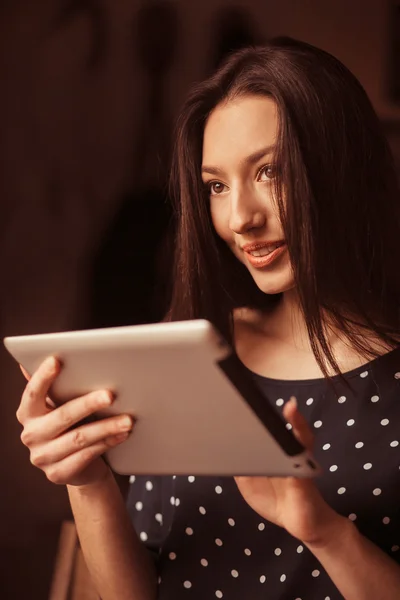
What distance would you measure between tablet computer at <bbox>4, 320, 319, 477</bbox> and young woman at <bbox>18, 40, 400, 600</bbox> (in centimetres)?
12

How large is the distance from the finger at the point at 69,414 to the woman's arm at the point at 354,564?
0.79ft

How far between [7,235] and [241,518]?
2.68ft

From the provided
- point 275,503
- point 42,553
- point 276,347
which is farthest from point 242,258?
point 42,553

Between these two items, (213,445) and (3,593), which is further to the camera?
(3,593)

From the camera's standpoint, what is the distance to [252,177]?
0.99 meters

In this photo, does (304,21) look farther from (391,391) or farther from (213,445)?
(213,445)

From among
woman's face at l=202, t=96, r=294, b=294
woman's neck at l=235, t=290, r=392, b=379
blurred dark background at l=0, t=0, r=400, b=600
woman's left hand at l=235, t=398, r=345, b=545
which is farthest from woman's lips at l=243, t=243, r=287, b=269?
blurred dark background at l=0, t=0, r=400, b=600

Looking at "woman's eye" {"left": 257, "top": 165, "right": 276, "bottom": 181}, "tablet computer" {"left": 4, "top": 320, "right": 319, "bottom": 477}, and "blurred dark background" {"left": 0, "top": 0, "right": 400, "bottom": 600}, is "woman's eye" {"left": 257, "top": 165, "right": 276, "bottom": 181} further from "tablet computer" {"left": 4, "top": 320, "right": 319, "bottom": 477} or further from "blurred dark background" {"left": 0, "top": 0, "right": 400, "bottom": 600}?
"blurred dark background" {"left": 0, "top": 0, "right": 400, "bottom": 600}

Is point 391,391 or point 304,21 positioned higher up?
point 304,21

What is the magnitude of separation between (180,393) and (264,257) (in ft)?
0.98

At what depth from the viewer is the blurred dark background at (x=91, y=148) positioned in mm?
1603

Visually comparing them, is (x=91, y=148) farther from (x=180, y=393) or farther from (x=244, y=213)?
(x=180, y=393)

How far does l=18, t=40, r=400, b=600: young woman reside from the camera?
3.19ft

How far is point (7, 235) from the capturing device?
1619mm
